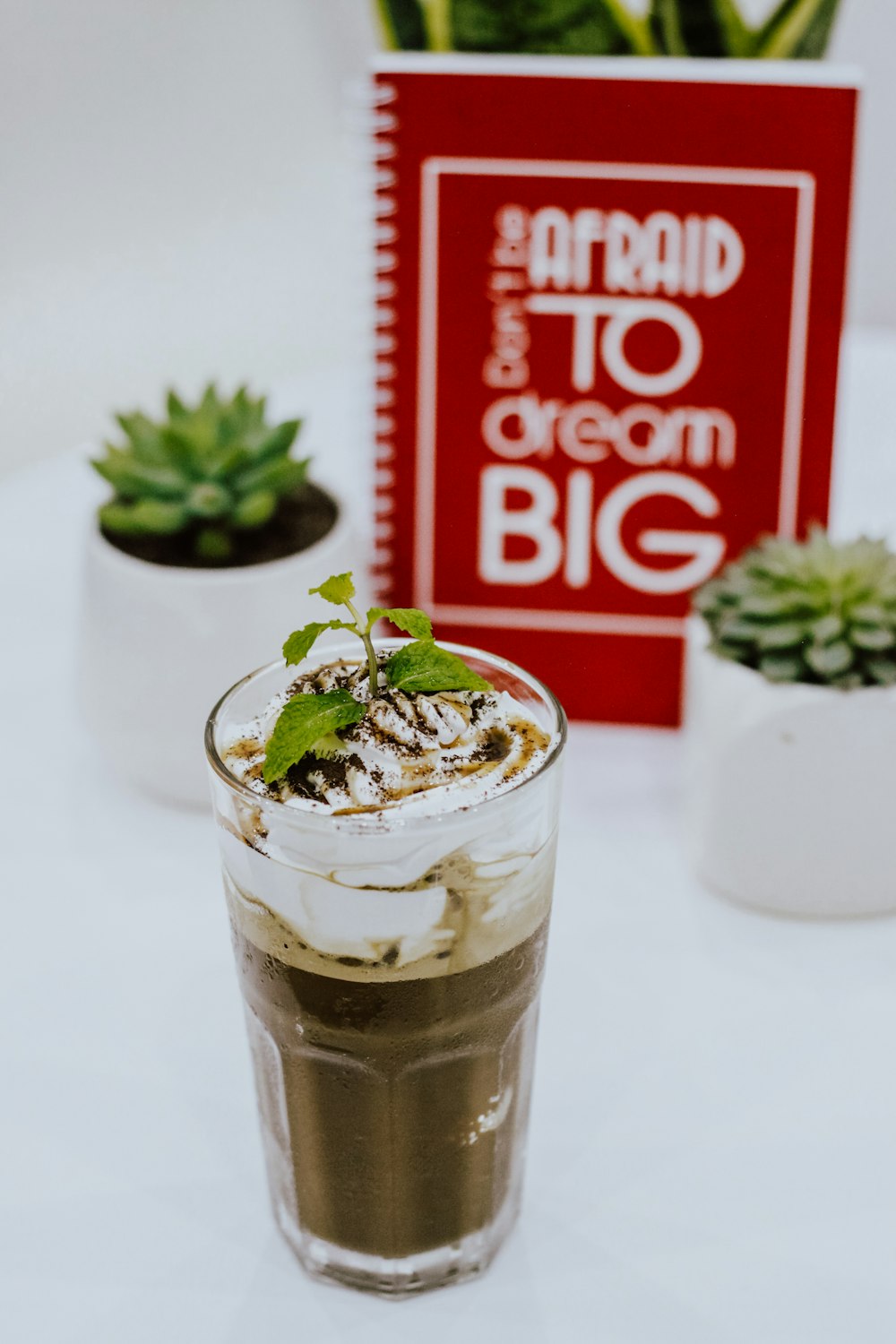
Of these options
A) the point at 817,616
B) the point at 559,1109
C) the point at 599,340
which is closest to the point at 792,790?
the point at 817,616

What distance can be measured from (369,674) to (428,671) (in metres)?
0.03

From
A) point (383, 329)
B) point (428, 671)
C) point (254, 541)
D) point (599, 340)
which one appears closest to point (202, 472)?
point (254, 541)

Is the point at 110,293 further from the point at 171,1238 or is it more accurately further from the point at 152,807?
the point at 171,1238

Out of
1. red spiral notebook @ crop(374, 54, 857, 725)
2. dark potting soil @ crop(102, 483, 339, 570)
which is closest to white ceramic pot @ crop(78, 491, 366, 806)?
dark potting soil @ crop(102, 483, 339, 570)

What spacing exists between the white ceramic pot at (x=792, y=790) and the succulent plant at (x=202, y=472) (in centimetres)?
30

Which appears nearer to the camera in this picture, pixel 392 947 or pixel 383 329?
pixel 392 947

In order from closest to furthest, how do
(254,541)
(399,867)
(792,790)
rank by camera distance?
(399,867) < (792,790) < (254,541)

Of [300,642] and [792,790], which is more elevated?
[300,642]

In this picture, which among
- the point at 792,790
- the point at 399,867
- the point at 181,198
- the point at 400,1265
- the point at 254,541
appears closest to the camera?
the point at 399,867

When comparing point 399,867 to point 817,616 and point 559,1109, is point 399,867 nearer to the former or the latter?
point 559,1109

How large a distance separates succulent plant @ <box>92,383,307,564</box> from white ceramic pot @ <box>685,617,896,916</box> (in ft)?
0.99

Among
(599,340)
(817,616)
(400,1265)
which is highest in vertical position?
(599,340)

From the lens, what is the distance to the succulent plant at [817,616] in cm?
87

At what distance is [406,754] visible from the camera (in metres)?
0.62
